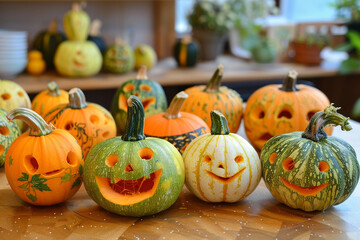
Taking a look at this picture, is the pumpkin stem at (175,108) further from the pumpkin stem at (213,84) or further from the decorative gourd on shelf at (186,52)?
the decorative gourd on shelf at (186,52)

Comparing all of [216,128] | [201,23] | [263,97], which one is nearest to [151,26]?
[201,23]

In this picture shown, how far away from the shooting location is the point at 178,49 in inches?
120

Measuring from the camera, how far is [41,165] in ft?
3.18

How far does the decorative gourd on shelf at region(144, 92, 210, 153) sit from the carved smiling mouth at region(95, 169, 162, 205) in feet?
0.68

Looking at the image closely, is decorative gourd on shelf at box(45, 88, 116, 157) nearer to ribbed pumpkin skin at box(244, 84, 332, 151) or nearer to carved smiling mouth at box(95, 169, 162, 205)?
carved smiling mouth at box(95, 169, 162, 205)

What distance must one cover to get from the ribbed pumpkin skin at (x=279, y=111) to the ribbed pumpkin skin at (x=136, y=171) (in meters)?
0.46

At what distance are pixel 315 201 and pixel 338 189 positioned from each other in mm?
57

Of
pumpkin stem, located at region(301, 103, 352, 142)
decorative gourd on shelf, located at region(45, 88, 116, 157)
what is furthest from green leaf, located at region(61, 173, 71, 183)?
pumpkin stem, located at region(301, 103, 352, 142)

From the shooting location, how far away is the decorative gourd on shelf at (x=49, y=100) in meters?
1.38

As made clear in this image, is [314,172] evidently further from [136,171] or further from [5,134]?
[5,134]

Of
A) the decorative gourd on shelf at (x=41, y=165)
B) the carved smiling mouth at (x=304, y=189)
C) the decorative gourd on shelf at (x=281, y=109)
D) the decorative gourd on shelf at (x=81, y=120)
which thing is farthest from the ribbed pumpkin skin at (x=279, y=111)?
the decorative gourd on shelf at (x=41, y=165)

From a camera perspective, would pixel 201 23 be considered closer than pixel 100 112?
No

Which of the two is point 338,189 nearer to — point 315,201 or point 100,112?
point 315,201

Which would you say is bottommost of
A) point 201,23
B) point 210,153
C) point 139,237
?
point 139,237
